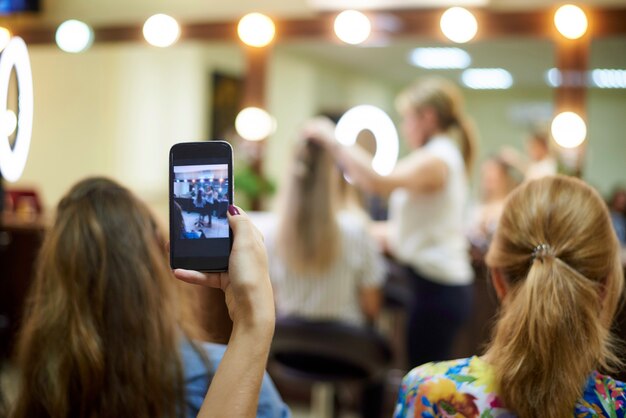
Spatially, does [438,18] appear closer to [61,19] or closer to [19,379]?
[61,19]

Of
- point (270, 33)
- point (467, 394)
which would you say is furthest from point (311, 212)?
point (270, 33)

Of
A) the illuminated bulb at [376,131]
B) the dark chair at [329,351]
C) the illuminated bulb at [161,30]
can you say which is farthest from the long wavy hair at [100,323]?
the illuminated bulb at [161,30]

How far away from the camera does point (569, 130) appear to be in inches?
120

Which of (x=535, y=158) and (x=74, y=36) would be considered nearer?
(x=535, y=158)

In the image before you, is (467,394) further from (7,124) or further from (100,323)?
(7,124)

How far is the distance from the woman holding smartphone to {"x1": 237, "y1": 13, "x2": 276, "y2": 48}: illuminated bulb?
243 cm

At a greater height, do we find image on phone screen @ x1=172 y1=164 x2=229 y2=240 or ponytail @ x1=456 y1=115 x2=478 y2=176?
ponytail @ x1=456 y1=115 x2=478 y2=176

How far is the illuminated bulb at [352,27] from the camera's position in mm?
3271

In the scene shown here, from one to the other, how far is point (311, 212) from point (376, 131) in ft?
3.81

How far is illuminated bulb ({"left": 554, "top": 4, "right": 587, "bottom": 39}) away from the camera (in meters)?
3.00

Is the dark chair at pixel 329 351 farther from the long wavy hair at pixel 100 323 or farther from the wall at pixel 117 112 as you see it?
the wall at pixel 117 112

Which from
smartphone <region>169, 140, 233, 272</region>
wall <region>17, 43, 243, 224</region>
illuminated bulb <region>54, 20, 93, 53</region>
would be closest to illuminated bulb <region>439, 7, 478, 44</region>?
wall <region>17, 43, 243, 224</region>

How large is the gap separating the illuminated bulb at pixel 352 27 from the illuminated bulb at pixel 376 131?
0.30m

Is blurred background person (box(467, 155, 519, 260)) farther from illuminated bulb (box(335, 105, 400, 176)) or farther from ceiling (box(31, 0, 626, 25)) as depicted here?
ceiling (box(31, 0, 626, 25))
